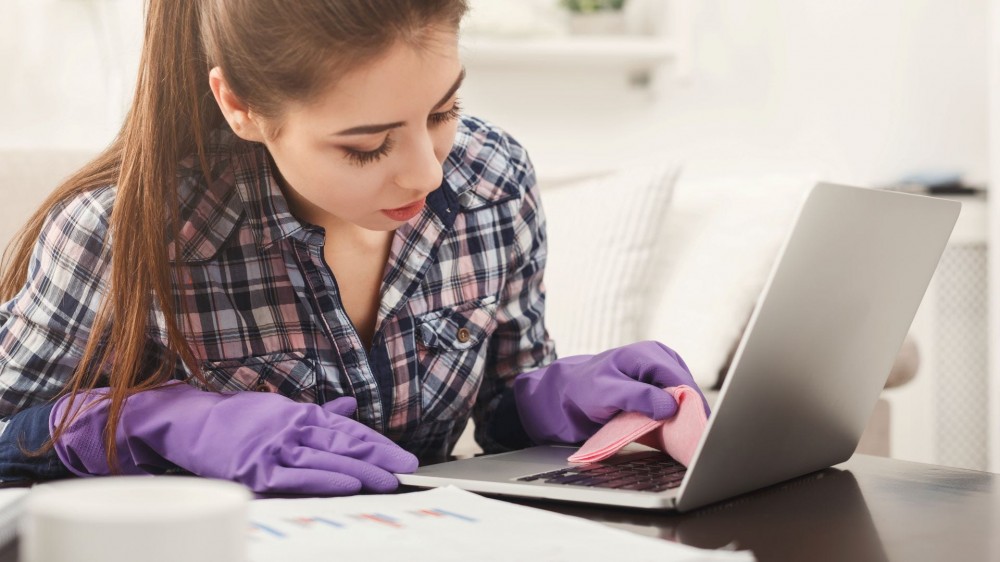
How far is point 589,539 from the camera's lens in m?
0.52

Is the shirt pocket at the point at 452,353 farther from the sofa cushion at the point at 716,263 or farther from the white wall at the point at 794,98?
the white wall at the point at 794,98

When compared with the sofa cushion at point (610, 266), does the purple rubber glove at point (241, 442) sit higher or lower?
higher

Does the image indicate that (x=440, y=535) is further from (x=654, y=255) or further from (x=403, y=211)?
(x=654, y=255)

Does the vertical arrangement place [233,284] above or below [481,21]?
below

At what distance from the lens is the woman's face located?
708 millimetres

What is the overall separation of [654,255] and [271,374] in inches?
37.8

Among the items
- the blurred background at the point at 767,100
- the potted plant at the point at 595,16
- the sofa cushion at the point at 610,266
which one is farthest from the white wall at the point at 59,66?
the sofa cushion at the point at 610,266

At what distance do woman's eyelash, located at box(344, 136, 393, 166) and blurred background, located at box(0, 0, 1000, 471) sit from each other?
174cm

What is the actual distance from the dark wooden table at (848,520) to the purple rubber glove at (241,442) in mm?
117

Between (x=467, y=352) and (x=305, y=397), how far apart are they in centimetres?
16

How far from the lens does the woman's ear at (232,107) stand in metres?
0.77

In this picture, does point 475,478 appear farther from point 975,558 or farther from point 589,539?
point 975,558

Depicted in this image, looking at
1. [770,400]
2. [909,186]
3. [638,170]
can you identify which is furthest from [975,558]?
[909,186]

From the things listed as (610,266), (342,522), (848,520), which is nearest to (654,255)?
(610,266)
